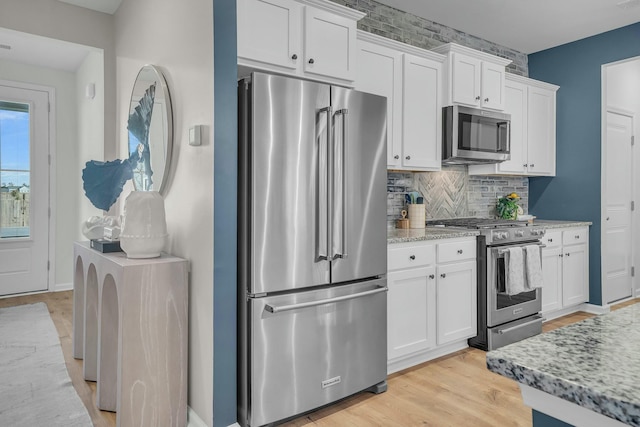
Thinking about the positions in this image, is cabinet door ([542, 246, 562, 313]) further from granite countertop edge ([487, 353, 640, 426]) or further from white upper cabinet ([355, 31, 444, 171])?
granite countertop edge ([487, 353, 640, 426])

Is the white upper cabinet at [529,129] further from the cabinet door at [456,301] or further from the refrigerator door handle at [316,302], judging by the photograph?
the refrigerator door handle at [316,302]

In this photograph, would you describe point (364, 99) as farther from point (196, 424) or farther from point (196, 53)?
point (196, 424)

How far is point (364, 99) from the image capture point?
254cm

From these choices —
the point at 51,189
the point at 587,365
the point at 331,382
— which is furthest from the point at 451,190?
the point at 51,189

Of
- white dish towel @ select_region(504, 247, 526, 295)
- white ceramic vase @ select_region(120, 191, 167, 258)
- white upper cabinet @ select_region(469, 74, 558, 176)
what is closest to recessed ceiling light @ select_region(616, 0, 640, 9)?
white upper cabinet @ select_region(469, 74, 558, 176)

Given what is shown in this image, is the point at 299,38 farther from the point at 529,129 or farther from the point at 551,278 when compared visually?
the point at 551,278

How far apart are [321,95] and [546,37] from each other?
342 cm

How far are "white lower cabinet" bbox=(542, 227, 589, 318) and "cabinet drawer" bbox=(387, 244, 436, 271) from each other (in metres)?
1.59

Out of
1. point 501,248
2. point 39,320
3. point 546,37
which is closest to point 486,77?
point 546,37

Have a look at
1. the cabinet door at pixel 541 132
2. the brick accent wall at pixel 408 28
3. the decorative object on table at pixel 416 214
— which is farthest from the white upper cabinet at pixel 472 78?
the decorative object on table at pixel 416 214

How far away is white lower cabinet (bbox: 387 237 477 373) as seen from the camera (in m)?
2.87

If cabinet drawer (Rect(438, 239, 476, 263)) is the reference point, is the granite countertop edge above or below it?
above

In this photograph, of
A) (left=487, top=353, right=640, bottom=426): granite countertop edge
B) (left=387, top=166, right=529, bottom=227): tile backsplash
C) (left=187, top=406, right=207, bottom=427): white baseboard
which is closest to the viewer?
(left=487, top=353, right=640, bottom=426): granite countertop edge

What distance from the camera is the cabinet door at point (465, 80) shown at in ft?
11.9
